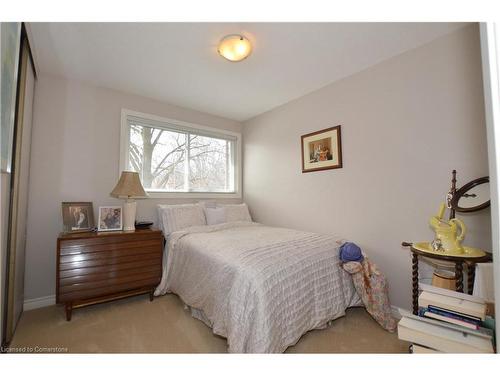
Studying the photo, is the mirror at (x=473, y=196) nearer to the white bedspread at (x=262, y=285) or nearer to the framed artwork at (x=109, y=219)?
the white bedspread at (x=262, y=285)

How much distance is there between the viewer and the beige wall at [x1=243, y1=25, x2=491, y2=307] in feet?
5.42

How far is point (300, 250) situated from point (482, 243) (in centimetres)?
126

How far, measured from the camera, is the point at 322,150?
261 cm

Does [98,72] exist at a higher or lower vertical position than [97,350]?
higher

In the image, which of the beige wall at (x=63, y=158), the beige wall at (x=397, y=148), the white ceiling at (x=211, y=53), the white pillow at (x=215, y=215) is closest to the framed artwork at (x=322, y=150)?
the beige wall at (x=397, y=148)

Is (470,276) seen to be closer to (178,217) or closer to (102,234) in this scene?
(178,217)

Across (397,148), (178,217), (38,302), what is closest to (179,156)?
(178,217)

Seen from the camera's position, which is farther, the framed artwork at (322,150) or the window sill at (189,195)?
the window sill at (189,195)

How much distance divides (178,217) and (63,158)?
4.32 ft

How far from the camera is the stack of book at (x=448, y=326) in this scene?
982mm

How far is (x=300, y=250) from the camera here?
5.88 ft

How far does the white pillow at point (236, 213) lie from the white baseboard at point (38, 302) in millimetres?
1973
